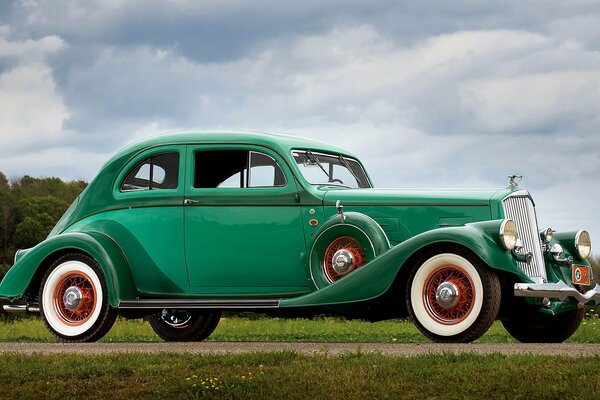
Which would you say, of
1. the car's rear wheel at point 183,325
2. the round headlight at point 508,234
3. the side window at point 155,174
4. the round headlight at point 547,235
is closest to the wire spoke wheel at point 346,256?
the round headlight at point 508,234

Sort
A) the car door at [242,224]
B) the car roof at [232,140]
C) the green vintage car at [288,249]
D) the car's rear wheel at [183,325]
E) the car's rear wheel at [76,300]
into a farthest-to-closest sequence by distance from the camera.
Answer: the car's rear wheel at [183,325] < the car's rear wheel at [76,300] < the car roof at [232,140] < the car door at [242,224] < the green vintage car at [288,249]

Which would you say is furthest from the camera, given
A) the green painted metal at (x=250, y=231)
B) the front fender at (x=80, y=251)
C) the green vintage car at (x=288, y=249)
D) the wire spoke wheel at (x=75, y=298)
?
the wire spoke wheel at (x=75, y=298)

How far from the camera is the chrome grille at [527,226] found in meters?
10.6

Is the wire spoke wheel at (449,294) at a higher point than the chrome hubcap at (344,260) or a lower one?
lower

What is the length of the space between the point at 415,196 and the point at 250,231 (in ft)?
6.59

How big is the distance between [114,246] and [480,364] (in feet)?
18.1

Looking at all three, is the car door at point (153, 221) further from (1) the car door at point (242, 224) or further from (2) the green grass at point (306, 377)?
(2) the green grass at point (306, 377)

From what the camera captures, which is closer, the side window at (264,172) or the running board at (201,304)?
the running board at (201,304)

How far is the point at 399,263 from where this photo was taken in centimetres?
1009

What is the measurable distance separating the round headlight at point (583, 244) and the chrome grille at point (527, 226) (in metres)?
0.87

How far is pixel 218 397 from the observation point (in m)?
7.75

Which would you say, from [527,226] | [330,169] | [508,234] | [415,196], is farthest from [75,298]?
[527,226]

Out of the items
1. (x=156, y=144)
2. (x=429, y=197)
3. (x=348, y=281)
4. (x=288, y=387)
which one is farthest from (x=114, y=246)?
(x=288, y=387)

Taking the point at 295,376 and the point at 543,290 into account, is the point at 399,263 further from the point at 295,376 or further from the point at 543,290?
the point at 295,376
